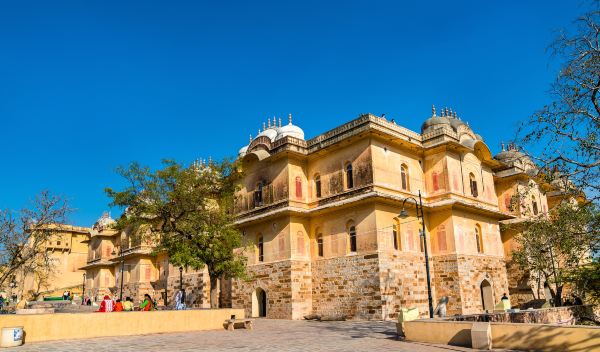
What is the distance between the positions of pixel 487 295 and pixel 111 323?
19908 millimetres

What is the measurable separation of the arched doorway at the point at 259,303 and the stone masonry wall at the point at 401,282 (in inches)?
321

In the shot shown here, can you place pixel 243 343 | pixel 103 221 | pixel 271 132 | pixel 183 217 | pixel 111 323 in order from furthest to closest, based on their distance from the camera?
1. pixel 103 221
2. pixel 271 132
3. pixel 183 217
4. pixel 111 323
5. pixel 243 343

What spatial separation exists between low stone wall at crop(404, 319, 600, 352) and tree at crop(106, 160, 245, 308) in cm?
1104

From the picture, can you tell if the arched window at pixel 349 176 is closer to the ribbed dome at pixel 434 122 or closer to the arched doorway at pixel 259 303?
the ribbed dome at pixel 434 122

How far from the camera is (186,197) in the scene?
885 inches

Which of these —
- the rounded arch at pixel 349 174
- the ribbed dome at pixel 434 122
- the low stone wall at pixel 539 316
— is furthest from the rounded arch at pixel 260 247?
the low stone wall at pixel 539 316

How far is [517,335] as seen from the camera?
11.2 metres

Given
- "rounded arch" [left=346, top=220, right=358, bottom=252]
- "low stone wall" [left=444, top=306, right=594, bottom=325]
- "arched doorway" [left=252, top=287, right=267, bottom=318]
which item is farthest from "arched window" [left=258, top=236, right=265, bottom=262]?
"low stone wall" [left=444, top=306, right=594, bottom=325]

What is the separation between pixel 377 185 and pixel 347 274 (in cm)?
474

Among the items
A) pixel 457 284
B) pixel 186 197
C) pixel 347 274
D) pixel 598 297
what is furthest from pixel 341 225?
pixel 598 297

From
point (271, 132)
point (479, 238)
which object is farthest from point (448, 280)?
point (271, 132)

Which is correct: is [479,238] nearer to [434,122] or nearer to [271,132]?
[434,122]

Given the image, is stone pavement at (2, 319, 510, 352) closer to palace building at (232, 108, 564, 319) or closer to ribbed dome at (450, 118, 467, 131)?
palace building at (232, 108, 564, 319)

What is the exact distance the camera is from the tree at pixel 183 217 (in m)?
21.9
